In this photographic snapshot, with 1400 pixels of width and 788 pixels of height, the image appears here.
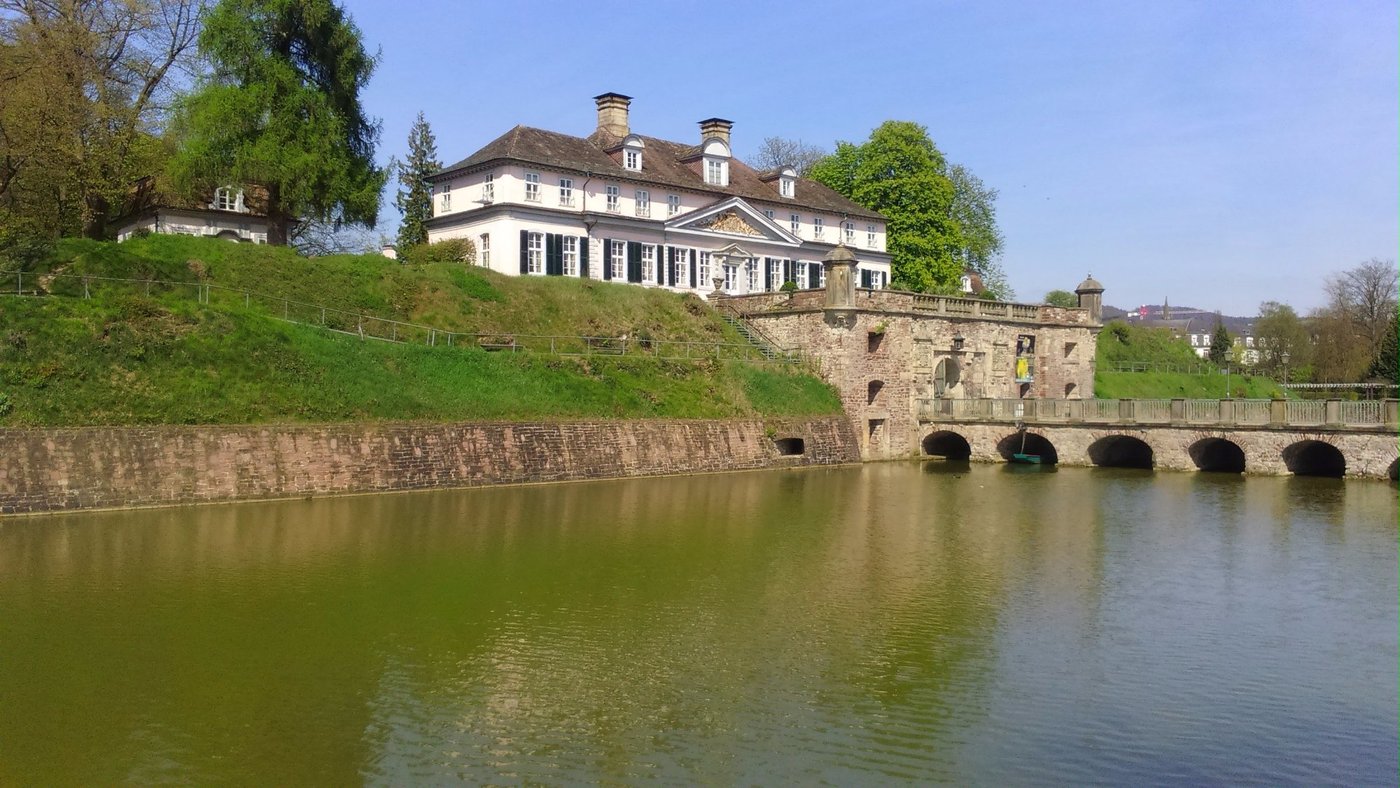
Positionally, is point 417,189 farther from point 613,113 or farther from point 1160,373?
point 1160,373

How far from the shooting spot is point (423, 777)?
11.5 m

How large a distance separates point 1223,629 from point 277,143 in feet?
122

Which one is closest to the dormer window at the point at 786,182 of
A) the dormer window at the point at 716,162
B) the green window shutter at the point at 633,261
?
the dormer window at the point at 716,162

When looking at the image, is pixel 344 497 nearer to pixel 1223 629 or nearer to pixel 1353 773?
pixel 1223 629

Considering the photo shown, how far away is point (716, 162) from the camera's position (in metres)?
58.0

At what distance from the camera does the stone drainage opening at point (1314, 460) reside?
39.8 m

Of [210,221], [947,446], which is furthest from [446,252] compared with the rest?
[947,446]

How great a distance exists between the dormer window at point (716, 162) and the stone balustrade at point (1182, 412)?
1662 centimetres

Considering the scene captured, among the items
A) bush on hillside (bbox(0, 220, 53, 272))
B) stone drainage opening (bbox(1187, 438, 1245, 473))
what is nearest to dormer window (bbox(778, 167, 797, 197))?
stone drainage opening (bbox(1187, 438, 1245, 473))

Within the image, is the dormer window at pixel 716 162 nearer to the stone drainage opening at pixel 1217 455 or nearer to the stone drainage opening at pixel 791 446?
the stone drainage opening at pixel 791 446

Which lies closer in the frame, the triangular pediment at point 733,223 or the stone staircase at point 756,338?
the stone staircase at point 756,338

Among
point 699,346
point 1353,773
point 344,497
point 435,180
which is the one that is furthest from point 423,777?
point 435,180

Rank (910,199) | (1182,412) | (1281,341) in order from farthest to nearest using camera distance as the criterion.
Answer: (1281,341)
(910,199)
(1182,412)

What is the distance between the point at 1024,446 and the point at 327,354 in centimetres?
2859
